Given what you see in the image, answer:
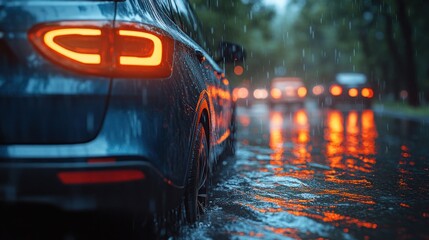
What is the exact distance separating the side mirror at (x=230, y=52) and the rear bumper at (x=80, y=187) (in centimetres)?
355

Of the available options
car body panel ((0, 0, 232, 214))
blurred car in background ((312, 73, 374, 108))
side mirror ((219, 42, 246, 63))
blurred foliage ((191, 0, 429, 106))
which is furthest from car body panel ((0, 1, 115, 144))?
blurred car in background ((312, 73, 374, 108))

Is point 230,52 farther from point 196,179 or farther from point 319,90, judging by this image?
point 319,90

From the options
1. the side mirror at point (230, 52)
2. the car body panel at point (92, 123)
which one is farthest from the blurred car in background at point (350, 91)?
the car body panel at point (92, 123)

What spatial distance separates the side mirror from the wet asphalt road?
1381 mm

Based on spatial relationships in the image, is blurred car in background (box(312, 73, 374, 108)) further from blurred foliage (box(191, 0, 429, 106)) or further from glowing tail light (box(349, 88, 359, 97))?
blurred foliage (box(191, 0, 429, 106))

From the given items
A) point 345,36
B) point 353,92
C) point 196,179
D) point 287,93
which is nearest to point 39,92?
point 196,179

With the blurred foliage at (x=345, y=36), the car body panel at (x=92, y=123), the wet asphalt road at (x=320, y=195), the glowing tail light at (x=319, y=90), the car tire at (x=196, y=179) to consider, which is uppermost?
the blurred foliage at (x=345, y=36)

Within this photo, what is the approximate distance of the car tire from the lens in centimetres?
370

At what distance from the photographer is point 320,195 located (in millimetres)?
4953

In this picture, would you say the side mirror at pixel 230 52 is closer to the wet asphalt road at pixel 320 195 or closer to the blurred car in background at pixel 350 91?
the wet asphalt road at pixel 320 195

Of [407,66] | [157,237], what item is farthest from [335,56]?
[157,237]

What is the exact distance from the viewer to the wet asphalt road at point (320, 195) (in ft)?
12.2

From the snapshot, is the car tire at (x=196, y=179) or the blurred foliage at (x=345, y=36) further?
the blurred foliage at (x=345, y=36)

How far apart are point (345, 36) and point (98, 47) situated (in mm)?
34654
